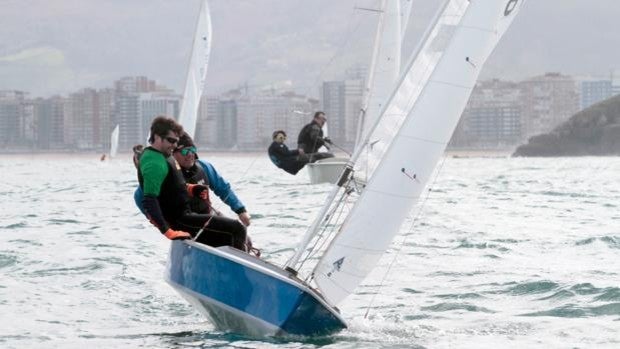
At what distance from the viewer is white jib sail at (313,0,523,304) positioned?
8.45m

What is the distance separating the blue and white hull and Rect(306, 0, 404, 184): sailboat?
46.9ft

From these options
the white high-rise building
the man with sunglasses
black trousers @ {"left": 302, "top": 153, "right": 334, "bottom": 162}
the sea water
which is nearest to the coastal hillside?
the white high-rise building

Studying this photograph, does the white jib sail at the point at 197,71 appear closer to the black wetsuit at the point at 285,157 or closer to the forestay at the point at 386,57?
the forestay at the point at 386,57

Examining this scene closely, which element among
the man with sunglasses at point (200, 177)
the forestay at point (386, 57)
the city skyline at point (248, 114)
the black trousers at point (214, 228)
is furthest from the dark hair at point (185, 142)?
the city skyline at point (248, 114)

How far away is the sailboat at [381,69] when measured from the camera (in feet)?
76.4

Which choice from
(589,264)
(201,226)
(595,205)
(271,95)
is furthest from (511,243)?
(271,95)

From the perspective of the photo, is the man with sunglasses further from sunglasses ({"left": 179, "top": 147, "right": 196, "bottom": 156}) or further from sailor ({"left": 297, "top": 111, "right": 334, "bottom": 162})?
sailor ({"left": 297, "top": 111, "right": 334, "bottom": 162})

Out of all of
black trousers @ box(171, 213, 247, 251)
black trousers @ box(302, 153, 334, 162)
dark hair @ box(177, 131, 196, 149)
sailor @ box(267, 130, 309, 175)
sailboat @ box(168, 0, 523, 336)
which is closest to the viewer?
sailboat @ box(168, 0, 523, 336)

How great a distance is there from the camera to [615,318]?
30.3ft

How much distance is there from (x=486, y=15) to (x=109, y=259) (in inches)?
225

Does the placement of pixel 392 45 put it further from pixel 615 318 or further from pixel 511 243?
pixel 615 318

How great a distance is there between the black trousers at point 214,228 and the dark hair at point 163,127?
1.81 ft

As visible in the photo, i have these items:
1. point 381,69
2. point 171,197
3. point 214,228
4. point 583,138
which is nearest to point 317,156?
point 381,69

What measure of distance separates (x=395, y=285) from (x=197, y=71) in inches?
1073
